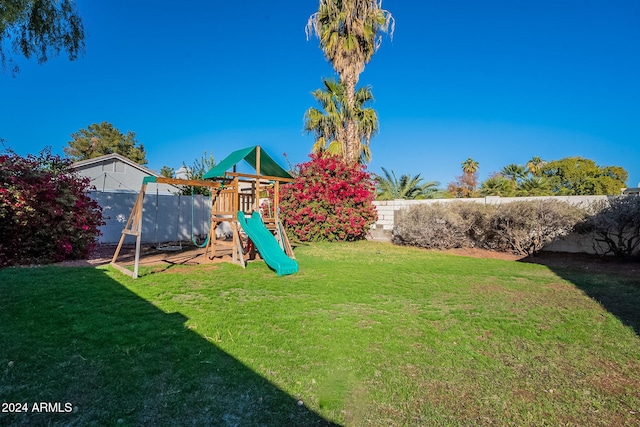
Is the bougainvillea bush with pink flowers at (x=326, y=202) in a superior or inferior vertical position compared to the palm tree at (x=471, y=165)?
inferior

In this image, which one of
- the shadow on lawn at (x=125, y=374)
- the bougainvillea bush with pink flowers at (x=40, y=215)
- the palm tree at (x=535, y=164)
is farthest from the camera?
the palm tree at (x=535, y=164)

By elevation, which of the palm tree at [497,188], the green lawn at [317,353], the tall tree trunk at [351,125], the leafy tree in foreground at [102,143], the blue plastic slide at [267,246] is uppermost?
the leafy tree in foreground at [102,143]

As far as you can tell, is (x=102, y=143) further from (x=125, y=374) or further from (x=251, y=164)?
(x=125, y=374)

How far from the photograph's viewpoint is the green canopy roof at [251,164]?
25.9 feet

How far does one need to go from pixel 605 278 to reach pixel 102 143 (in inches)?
1443

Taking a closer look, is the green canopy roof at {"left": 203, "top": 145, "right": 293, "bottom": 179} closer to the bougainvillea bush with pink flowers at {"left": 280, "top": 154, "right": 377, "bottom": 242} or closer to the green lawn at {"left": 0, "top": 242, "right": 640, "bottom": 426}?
the green lawn at {"left": 0, "top": 242, "right": 640, "bottom": 426}

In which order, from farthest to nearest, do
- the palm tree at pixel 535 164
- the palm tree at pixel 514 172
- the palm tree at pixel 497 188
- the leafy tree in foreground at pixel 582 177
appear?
the palm tree at pixel 535 164
the palm tree at pixel 514 172
the leafy tree in foreground at pixel 582 177
the palm tree at pixel 497 188

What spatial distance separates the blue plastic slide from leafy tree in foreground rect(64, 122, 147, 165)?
95.2 ft

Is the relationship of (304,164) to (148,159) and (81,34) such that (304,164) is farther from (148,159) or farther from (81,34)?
(148,159)

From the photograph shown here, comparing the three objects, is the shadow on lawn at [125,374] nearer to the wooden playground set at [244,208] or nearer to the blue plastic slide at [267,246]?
the blue plastic slide at [267,246]

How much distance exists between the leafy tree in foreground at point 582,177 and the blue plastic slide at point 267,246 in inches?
1250

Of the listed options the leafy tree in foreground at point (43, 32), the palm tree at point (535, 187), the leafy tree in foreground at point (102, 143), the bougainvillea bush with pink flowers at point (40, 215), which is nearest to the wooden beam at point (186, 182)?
the bougainvillea bush with pink flowers at point (40, 215)

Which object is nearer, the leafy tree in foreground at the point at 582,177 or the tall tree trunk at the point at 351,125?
the tall tree trunk at the point at 351,125

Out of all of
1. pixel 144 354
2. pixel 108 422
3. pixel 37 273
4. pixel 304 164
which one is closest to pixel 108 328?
pixel 144 354
